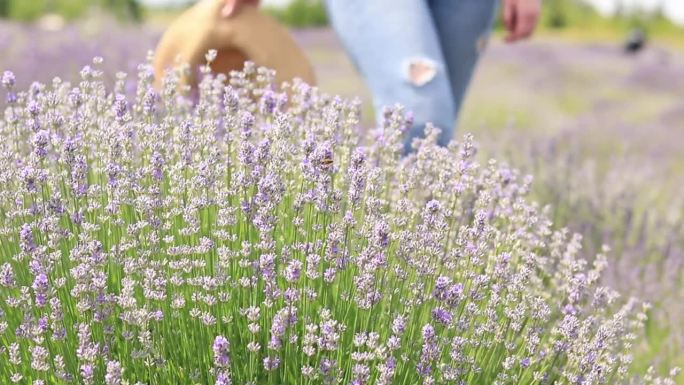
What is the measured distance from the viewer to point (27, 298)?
2209 millimetres

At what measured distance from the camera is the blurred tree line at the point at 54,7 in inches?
968

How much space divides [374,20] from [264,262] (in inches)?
73.3

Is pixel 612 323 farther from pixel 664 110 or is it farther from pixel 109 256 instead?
pixel 664 110

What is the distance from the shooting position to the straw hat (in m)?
4.09

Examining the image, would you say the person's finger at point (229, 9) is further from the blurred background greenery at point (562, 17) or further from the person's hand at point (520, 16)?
the blurred background greenery at point (562, 17)

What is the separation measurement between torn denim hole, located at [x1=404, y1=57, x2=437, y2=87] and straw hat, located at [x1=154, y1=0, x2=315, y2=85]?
0.67 m

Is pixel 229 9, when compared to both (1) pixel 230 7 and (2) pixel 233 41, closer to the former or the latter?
(1) pixel 230 7

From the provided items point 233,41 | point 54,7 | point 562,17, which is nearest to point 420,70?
point 233,41

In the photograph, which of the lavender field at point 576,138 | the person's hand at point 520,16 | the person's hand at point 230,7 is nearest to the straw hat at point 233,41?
the person's hand at point 230,7

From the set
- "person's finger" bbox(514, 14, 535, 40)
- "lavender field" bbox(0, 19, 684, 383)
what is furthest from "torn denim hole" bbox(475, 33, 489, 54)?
"lavender field" bbox(0, 19, 684, 383)

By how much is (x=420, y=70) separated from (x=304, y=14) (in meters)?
24.7

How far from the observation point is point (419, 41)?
3.67 metres

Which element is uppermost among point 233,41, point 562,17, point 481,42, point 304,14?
point 233,41

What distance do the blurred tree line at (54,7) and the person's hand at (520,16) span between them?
21205 millimetres
